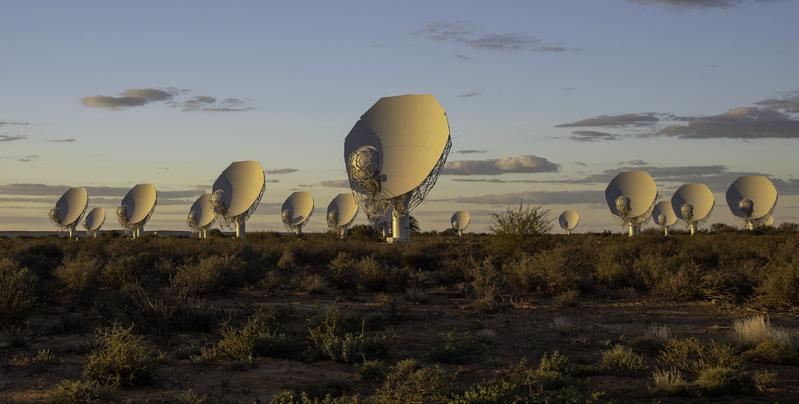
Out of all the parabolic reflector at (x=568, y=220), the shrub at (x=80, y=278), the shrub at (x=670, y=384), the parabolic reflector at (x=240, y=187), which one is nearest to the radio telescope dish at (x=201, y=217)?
the parabolic reflector at (x=240, y=187)

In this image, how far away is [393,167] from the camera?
130 ft

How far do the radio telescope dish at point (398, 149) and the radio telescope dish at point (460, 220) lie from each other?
40.8m

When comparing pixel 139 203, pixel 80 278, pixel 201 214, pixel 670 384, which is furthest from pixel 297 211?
pixel 670 384

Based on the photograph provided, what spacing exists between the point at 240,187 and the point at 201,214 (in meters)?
11.8

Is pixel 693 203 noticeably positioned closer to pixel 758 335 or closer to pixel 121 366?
pixel 758 335

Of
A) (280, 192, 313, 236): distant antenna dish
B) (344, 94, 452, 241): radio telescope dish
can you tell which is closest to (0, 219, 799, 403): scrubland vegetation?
(344, 94, 452, 241): radio telescope dish

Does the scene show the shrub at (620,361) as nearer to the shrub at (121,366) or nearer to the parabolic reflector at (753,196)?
the shrub at (121,366)

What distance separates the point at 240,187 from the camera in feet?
184

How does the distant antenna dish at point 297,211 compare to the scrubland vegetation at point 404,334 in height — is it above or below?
above

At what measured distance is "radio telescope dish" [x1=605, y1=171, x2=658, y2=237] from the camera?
193 ft

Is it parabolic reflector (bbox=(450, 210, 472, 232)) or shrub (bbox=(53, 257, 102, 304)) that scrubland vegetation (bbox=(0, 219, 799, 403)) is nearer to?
shrub (bbox=(53, 257, 102, 304))

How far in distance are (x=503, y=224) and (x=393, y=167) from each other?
12674 millimetres

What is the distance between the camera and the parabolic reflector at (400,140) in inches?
1479

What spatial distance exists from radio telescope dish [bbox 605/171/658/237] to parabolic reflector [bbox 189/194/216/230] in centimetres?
3025
